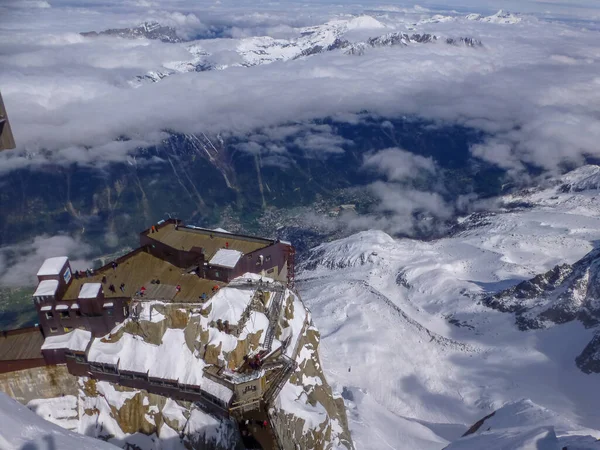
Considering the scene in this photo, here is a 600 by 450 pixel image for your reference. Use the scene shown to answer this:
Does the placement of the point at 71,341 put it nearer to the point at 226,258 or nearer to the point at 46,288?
the point at 46,288

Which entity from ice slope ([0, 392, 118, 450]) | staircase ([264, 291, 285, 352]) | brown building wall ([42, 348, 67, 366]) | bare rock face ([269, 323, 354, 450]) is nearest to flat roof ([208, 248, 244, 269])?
staircase ([264, 291, 285, 352])

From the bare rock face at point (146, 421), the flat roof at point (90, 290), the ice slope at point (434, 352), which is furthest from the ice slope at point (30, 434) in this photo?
the ice slope at point (434, 352)

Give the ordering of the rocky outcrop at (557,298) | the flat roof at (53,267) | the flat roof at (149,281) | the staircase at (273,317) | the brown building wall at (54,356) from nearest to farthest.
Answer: the brown building wall at (54,356) < the flat roof at (149,281) < the flat roof at (53,267) < the staircase at (273,317) < the rocky outcrop at (557,298)

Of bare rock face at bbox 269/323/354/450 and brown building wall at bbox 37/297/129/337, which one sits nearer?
bare rock face at bbox 269/323/354/450

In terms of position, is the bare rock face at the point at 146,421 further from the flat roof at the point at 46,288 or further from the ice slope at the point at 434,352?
the ice slope at the point at 434,352

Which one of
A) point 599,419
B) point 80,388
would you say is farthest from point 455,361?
point 80,388

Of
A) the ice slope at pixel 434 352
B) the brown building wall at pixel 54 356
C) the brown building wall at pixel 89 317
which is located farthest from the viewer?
the ice slope at pixel 434 352

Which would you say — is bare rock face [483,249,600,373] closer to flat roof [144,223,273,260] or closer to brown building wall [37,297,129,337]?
flat roof [144,223,273,260]

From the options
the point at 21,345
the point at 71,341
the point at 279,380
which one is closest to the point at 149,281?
the point at 71,341
